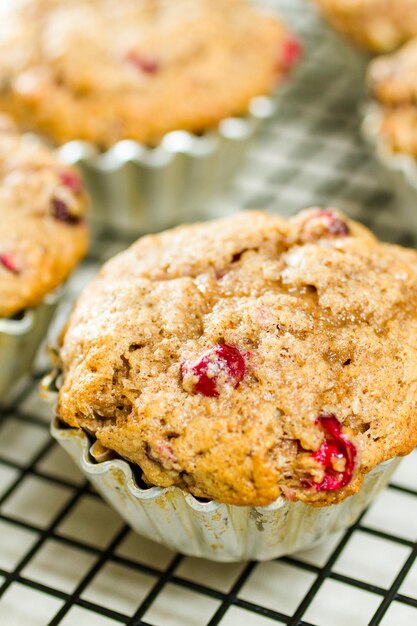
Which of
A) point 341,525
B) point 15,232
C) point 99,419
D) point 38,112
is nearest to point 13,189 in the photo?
point 15,232

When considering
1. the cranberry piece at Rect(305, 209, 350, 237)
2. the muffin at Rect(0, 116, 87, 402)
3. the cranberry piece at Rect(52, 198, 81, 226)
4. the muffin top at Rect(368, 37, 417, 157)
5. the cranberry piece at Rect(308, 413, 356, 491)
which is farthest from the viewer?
the muffin top at Rect(368, 37, 417, 157)

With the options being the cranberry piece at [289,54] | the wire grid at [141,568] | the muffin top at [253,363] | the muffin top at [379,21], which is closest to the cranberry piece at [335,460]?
the muffin top at [253,363]

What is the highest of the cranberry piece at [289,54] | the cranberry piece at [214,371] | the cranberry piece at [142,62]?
the cranberry piece at [142,62]

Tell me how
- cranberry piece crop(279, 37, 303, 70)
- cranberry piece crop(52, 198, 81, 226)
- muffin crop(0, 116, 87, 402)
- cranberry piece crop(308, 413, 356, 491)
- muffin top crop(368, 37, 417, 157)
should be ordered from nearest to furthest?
cranberry piece crop(308, 413, 356, 491) → muffin crop(0, 116, 87, 402) → cranberry piece crop(52, 198, 81, 226) → muffin top crop(368, 37, 417, 157) → cranberry piece crop(279, 37, 303, 70)

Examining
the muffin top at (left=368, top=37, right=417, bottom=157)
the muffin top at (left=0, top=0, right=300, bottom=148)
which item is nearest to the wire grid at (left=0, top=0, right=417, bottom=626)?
the muffin top at (left=0, top=0, right=300, bottom=148)

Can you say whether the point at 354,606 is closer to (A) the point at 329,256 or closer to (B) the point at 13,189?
(A) the point at 329,256

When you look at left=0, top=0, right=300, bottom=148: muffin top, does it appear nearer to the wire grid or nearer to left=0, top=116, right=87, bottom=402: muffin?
left=0, top=116, right=87, bottom=402: muffin

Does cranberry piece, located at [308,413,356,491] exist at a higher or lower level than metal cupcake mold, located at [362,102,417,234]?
higher

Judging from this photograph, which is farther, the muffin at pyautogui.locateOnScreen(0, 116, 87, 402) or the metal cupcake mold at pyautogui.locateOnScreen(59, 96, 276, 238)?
the metal cupcake mold at pyautogui.locateOnScreen(59, 96, 276, 238)

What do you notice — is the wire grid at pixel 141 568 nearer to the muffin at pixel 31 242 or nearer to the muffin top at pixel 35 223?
the muffin at pixel 31 242
